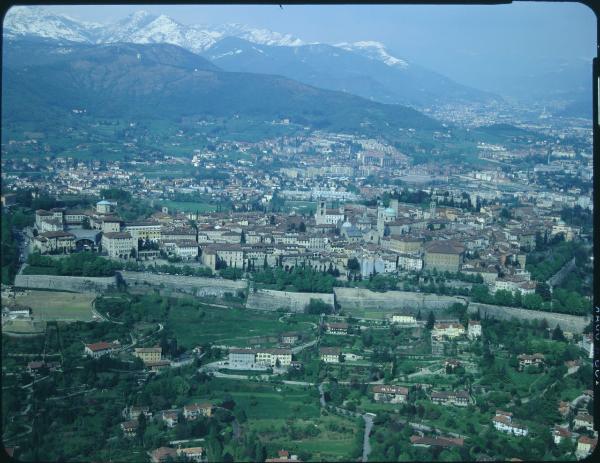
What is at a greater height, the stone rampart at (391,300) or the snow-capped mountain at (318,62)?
the snow-capped mountain at (318,62)

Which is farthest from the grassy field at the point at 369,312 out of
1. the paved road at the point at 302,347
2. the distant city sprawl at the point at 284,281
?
the paved road at the point at 302,347

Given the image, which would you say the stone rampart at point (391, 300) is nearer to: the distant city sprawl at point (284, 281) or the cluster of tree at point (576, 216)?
the distant city sprawl at point (284, 281)

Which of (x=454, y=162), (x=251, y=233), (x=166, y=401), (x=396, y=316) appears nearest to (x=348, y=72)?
(x=454, y=162)

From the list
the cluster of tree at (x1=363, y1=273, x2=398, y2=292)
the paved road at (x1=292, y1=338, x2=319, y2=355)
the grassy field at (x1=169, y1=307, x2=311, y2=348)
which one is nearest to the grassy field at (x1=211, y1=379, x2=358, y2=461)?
the paved road at (x1=292, y1=338, x2=319, y2=355)

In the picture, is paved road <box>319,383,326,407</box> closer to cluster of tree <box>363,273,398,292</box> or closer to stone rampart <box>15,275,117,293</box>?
cluster of tree <box>363,273,398,292</box>

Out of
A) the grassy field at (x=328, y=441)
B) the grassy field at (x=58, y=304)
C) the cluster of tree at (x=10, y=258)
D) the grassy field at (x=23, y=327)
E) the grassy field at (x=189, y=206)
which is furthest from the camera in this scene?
the grassy field at (x=189, y=206)

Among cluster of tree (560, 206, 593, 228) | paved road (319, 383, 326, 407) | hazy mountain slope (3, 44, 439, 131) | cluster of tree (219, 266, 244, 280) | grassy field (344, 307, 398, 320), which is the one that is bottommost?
grassy field (344, 307, 398, 320)
